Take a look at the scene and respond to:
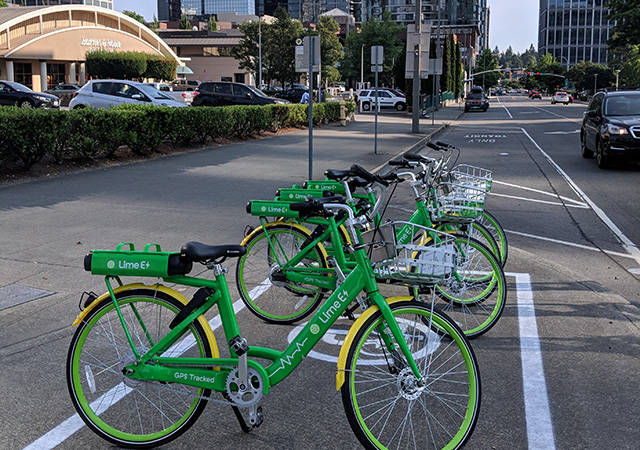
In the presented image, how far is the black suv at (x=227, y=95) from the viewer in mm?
30594

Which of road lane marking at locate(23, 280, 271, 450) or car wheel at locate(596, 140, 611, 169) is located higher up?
car wheel at locate(596, 140, 611, 169)

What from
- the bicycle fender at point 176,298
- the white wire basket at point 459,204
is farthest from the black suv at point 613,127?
the bicycle fender at point 176,298

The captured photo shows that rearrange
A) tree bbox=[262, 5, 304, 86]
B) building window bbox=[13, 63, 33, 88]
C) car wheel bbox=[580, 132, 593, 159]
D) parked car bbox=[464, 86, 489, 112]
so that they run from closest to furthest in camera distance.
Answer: car wheel bbox=[580, 132, 593, 159] → parked car bbox=[464, 86, 489, 112] → building window bbox=[13, 63, 33, 88] → tree bbox=[262, 5, 304, 86]

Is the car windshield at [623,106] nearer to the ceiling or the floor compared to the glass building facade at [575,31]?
nearer to the floor

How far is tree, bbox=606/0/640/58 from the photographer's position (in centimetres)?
4731

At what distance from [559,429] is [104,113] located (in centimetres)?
1357

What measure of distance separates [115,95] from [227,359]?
22491 mm

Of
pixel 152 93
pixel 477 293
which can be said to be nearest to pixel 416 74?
pixel 152 93

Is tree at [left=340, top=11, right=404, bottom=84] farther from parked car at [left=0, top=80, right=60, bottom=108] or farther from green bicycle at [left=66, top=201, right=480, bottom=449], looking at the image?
green bicycle at [left=66, top=201, right=480, bottom=449]

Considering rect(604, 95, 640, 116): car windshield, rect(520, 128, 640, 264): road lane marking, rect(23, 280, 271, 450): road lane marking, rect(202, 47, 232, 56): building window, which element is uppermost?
rect(202, 47, 232, 56): building window

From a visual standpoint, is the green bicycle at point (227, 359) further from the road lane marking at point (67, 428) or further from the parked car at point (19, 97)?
the parked car at point (19, 97)

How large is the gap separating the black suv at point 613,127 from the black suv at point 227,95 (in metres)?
15.7

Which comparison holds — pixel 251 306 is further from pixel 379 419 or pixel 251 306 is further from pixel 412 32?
pixel 412 32

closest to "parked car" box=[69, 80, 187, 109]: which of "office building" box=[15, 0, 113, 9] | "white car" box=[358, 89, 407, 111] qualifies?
"white car" box=[358, 89, 407, 111]
